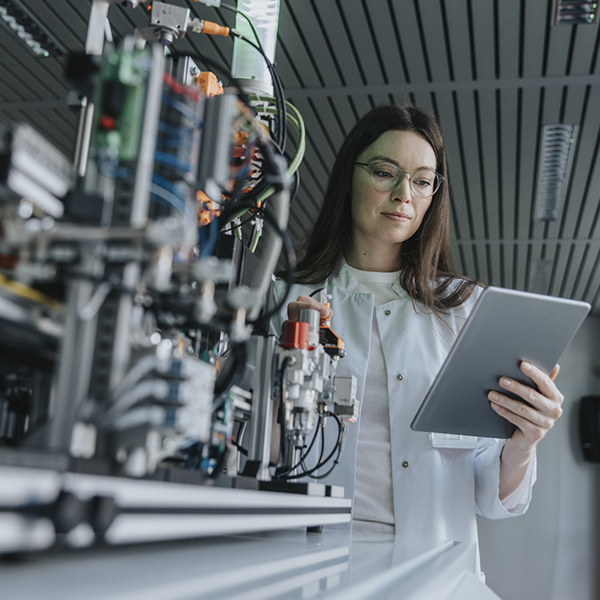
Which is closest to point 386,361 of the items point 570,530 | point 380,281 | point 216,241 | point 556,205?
point 380,281

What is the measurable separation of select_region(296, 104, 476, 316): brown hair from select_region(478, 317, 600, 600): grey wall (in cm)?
519

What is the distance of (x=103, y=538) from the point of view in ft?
1.48

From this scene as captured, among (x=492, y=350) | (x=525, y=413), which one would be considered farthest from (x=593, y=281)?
(x=492, y=350)

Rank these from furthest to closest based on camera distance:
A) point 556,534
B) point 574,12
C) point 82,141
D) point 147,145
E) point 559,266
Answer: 1. point 556,534
2. point 559,266
3. point 574,12
4. point 82,141
5. point 147,145

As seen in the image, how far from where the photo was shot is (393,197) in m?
1.71

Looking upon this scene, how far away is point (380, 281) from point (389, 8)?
1.72m

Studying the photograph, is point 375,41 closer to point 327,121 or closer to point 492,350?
point 327,121

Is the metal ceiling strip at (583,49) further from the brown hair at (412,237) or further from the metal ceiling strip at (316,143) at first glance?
the brown hair at (412,237)

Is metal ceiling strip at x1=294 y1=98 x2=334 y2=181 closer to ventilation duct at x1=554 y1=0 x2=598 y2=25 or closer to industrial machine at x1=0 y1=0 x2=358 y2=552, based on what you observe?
ventilation duct at x1=554 y1=0 x2=598 y2=25

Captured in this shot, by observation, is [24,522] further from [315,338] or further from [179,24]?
[179,24]

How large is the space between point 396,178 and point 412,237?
21 cm

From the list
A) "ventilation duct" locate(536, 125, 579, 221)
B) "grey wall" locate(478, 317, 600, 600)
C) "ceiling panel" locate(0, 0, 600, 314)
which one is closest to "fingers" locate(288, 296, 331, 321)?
"ceiling panel" locate(0, 0, 600, 314)

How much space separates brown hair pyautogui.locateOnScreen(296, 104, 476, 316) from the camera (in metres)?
1.75

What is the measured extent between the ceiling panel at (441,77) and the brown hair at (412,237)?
1.14 metres
